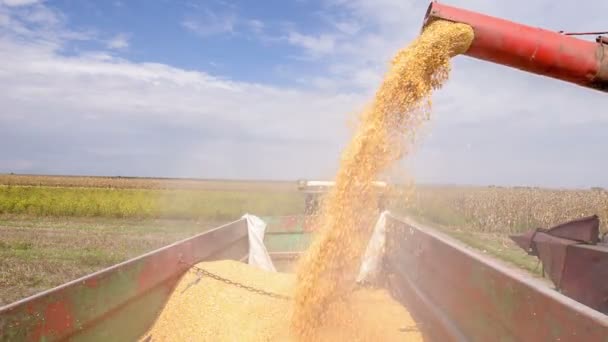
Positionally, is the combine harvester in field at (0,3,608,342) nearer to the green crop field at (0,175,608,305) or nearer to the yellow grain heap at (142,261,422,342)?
the yellow grain heap at (142,261,422,342)

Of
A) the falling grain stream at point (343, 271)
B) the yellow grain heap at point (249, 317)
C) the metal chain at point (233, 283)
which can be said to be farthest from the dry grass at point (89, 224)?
the falling grain stream at point (343, 271)

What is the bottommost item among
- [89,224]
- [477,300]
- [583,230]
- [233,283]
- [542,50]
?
[89,224]

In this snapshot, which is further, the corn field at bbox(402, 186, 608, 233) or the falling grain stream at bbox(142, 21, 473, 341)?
the corn field at bbox(402, 186, 608, 233)

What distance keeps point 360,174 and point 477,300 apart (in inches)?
65.2

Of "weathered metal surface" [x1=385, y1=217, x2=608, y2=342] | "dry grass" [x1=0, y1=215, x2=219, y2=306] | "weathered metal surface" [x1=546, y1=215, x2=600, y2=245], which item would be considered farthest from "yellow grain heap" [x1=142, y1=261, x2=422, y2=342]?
"dry grass" [x1=0, y1=215, x2=219, y2=306]

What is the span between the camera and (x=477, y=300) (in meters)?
2.82

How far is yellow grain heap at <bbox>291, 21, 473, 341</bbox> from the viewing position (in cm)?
400

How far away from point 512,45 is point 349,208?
1.72 metres

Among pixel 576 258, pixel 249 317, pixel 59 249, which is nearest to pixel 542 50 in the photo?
pixel 576 258

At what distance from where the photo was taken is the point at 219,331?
Result: 411cm

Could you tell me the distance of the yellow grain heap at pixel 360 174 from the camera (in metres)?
4.00

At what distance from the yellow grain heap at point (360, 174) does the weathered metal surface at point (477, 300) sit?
628 millimetres

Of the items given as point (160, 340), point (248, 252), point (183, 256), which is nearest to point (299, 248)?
point (248, 252)

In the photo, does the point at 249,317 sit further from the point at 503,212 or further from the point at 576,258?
the point at 503,212
